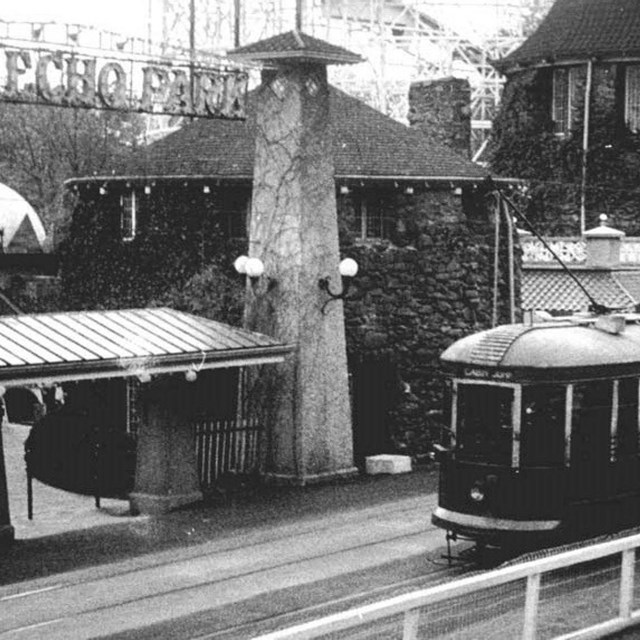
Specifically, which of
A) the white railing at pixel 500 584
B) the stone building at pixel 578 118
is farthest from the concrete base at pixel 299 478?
the stone building at pixel 578 118

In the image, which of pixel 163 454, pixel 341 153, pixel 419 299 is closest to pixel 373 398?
pixel 419 299

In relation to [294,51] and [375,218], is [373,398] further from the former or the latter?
[294,51]

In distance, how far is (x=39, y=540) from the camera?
22391mm

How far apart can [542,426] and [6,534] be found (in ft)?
24.1

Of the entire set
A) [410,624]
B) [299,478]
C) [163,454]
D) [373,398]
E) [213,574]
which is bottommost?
[299,478]

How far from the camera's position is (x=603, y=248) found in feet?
142

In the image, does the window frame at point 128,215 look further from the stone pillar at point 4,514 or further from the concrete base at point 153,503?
the stone pillar at point 4,514

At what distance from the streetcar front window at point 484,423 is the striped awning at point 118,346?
16.1 ft

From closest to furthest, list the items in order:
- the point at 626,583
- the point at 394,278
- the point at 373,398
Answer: the point at 626,583 → the point at 373,398 → the point at 394,278

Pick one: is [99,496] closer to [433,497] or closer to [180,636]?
[433,497]

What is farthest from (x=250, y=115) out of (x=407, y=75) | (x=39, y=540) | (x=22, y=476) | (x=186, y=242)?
(x=407, y=75)

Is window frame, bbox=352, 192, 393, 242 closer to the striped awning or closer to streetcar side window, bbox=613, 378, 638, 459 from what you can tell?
the striped awning

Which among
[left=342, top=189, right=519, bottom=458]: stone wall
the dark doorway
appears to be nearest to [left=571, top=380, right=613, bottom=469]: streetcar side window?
the dark doorway

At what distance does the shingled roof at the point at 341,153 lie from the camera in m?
31.1
